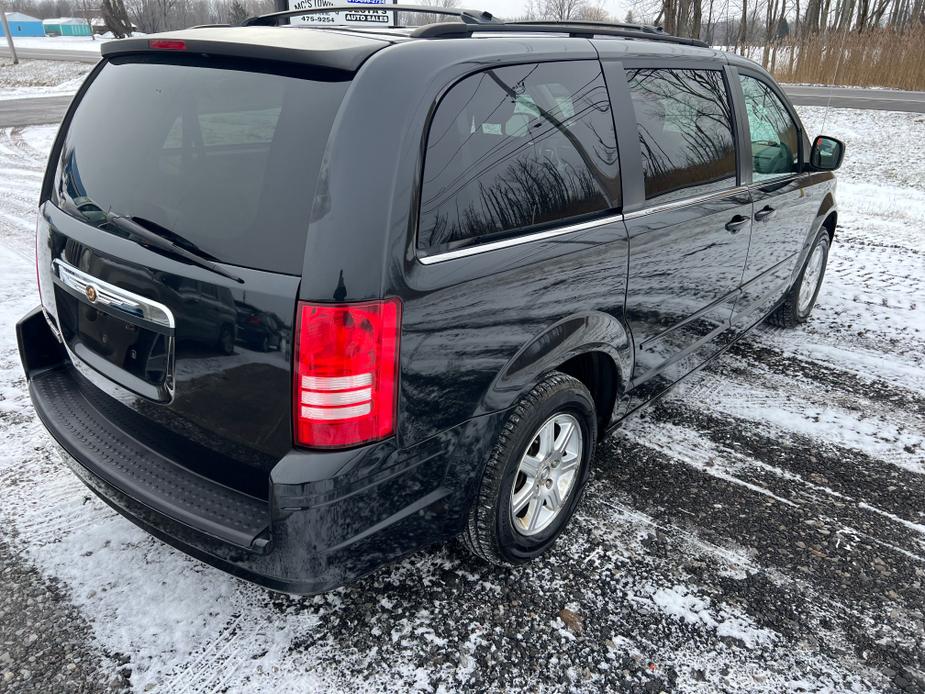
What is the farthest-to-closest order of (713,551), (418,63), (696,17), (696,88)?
(696,17)
(696,88)
(713,551)
(418,63)

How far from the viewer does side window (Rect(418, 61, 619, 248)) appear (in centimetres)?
197

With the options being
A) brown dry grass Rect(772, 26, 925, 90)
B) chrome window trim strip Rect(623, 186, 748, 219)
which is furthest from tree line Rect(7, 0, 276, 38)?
chrome window trim strip Rect(623, 186, 748, 219)

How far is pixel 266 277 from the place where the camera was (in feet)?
5.83

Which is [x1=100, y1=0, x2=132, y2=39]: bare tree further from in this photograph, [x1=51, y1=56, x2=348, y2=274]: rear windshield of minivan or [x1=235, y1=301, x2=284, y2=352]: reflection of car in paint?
[x1=235, y1=301, x2=284, y2=352]: reflection of car in paint

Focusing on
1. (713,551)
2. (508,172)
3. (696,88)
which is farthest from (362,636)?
(696,88)

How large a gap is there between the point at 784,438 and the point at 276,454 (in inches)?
115

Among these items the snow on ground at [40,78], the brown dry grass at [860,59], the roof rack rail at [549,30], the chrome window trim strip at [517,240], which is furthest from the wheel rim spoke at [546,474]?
the snow on ground at [40,78]

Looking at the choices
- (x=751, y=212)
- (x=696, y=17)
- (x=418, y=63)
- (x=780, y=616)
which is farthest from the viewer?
(x=696, y=17)

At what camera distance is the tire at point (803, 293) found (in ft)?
16.0

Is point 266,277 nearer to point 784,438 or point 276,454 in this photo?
point 276,454

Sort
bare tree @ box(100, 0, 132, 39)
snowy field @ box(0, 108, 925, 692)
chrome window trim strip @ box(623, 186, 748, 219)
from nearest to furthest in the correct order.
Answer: snowy field @ box(0, 108, 925, 692), chrome window trim strip @ box(623, 186, 748, 219), bare tree @ box(100, 0, 132, 39)

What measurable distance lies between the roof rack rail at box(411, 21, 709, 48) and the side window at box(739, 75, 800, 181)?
1.72 feet

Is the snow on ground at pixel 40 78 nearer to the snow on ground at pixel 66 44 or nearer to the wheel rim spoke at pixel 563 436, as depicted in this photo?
the snow on ground at pixel 66 44

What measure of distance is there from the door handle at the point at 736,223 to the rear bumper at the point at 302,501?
1927 millimetres
